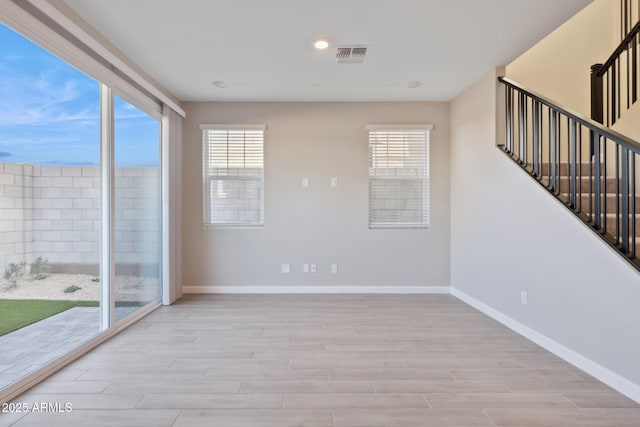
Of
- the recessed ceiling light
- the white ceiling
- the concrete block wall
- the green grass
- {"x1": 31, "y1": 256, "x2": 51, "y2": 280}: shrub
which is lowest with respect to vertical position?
the green grass

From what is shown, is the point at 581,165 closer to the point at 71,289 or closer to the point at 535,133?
the point at 535,133

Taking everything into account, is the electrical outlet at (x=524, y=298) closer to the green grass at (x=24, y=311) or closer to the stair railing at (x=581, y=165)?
the stair railing at (x=581, y=165)

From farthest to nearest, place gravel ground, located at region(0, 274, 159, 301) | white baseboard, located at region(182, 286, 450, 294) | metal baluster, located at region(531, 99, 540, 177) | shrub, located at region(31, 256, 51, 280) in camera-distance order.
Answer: white baseboard, located at region(182, 286, 450, 294)
metal baluster, located at region(531, 99, 540, 177)
shrub, located at region(31, 256, 51, 280)
gravel ground, located at region(0, 274, 159, 301)

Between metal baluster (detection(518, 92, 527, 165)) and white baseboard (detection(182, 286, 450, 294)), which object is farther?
white baseboard (detection(182, 286, 450, 294))

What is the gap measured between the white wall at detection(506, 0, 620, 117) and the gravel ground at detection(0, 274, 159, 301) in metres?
4.98

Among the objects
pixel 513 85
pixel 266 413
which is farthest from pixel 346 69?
pixel 266 413

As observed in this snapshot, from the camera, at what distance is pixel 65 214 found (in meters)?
2.55

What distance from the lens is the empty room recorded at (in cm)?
208

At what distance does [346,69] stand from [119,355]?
340 cm

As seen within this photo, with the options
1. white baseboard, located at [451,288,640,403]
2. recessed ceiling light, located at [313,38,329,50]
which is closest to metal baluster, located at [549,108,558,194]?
white baseboard, located at [451,288,640,403]

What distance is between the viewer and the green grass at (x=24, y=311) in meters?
2.04

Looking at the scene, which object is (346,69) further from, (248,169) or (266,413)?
(266,413)

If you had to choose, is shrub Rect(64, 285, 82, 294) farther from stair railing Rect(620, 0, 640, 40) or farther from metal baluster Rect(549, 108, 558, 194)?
stair railing Rect(620, 0, 640, 40)

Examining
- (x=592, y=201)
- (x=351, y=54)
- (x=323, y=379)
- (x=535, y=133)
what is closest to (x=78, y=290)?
(x=323, y=379)
